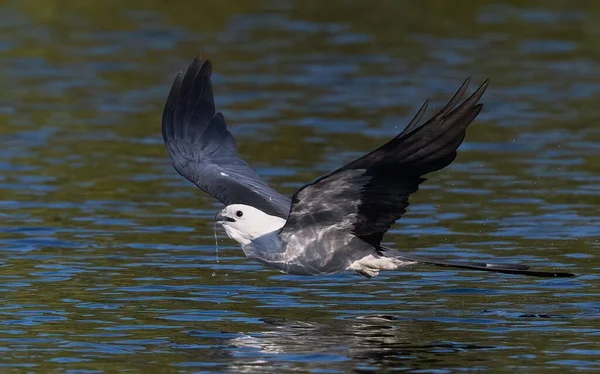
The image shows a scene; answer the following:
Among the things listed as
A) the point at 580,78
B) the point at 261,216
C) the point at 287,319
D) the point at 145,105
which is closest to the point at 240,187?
the point at 261,216

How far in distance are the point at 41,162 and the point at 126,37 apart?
8865mm

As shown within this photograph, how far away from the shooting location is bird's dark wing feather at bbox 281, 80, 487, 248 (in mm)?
9336

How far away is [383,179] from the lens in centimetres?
991

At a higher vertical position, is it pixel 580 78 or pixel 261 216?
pixel 580 78

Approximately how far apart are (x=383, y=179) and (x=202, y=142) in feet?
9.51

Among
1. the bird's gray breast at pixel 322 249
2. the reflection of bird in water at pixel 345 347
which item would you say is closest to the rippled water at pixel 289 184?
the reflection of bird in water at pixel 345 347

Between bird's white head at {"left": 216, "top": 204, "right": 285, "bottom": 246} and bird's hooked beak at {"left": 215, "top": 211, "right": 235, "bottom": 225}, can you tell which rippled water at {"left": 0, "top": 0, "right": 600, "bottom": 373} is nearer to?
bird's white head at {"left": 216, "top": 204, "right": 285, "bottom": 246}

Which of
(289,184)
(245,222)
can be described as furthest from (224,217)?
(289,184)

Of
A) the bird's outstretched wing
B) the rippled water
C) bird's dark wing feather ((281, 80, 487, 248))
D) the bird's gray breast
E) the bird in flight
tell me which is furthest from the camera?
the bird's outstretched wing

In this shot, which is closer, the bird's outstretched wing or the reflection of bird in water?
the reflection of bird in water

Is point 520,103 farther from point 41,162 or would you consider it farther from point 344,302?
point 344,302

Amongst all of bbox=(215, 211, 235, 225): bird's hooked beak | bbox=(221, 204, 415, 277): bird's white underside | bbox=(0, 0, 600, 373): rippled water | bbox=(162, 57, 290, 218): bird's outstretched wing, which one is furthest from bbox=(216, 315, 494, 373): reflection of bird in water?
bbox=(162, 57, 290, 218): bird's outstretched wing

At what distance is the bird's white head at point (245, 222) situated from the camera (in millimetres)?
11062

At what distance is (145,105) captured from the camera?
20250 millimetres
